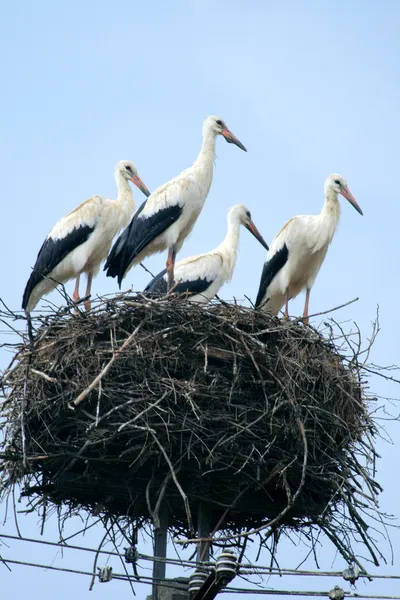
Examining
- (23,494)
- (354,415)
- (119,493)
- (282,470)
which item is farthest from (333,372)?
(23,494)

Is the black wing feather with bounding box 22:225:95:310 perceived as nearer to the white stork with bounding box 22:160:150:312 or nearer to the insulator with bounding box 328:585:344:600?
the white stork with bounding box 22:160:150:312

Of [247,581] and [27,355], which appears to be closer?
[247,581]

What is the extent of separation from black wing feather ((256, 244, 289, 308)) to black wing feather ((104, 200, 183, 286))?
111 centimetres

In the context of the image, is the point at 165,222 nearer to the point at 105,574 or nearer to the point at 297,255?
the point at 297,255

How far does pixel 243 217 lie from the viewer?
12109 millimetres

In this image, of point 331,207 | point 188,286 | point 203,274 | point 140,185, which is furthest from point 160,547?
point 140,185

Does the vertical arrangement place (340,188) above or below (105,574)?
above

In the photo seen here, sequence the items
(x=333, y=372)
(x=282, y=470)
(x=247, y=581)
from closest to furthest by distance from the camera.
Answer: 1. (x=247, y=581)
2. (x=282, y=470)
3. (x=333, y=372)

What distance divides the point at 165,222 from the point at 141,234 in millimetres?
236

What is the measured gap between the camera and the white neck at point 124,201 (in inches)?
467

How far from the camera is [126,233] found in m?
11.4

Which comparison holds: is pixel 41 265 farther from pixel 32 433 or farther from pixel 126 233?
pixel 32 433

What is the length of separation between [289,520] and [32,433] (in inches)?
76.0

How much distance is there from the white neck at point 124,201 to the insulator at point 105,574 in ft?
17.4
